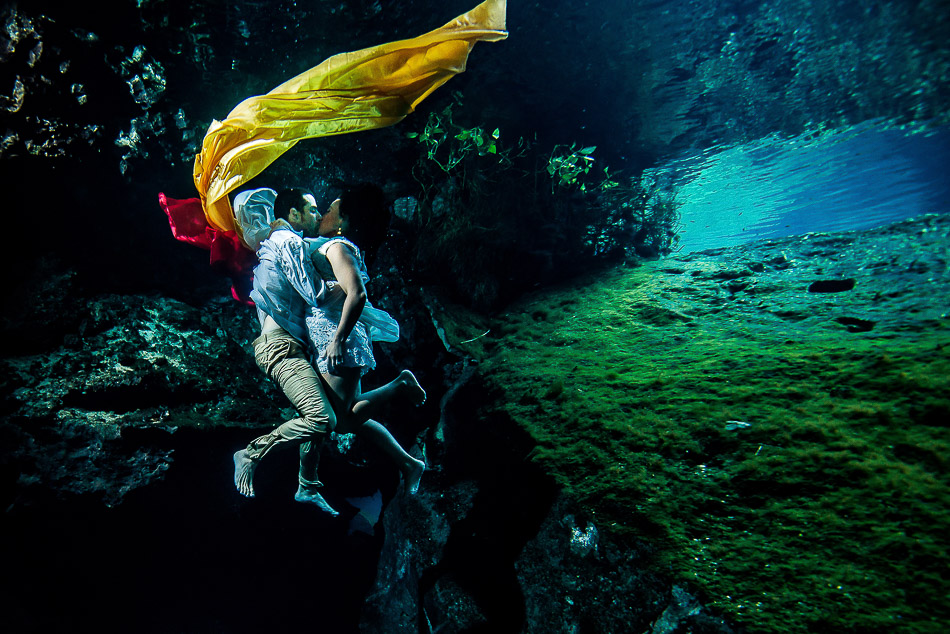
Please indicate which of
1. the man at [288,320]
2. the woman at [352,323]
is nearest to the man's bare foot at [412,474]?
the woman at [352,323]

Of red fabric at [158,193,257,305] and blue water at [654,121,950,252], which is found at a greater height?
red fabric at [158,193,257,305]

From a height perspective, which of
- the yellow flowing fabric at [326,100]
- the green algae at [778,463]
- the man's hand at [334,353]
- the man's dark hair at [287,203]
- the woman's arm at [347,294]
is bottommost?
the green algae at [778,463]

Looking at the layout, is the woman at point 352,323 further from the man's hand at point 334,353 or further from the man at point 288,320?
the man at point 288,320

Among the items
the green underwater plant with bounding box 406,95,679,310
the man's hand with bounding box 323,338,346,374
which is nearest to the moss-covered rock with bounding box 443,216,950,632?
the man's hand with bounding box 323,338,346,374

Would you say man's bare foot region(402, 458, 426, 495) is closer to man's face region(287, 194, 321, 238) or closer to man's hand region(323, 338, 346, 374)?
man's hand region(323, 338, 346, 374)

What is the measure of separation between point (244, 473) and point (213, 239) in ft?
7.35

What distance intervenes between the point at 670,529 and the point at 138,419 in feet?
17.2

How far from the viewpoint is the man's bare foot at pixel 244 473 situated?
2840 mm

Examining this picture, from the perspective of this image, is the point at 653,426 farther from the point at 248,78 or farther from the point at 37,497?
the point at 248,78

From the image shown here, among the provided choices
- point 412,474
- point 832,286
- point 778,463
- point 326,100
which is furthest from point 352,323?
point 832,286

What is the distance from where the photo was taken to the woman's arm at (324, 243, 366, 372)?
8.43ft

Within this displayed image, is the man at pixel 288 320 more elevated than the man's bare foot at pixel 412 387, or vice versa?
the man at pixel 288 320

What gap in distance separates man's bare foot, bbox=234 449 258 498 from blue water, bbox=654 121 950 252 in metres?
14.3

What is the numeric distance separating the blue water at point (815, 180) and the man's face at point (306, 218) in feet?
43.5
